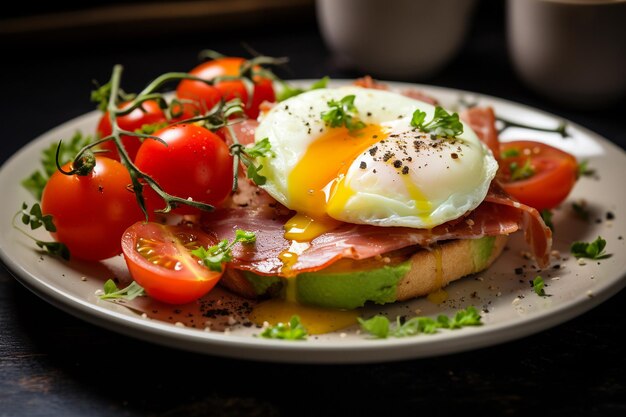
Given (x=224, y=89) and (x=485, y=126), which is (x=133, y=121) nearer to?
(x=224, y=89)

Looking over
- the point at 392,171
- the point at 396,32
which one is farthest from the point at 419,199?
the point at 396,32

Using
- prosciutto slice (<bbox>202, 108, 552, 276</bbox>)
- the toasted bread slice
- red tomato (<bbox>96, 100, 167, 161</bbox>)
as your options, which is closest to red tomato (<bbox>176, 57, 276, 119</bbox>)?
red tomato (<bbox>96, 100, 167, 161</bbox>)

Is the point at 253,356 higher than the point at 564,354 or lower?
higher

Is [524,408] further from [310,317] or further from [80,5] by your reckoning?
[80,5]

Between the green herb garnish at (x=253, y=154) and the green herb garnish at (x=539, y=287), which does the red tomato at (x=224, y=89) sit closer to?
the green herb garnish at (x=253, y=154)

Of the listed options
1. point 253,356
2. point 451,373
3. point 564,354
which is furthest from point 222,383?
point 564,354

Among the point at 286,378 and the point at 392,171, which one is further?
the point at 392,171

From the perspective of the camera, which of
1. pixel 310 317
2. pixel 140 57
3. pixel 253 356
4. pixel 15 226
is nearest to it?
pixel 253 356
